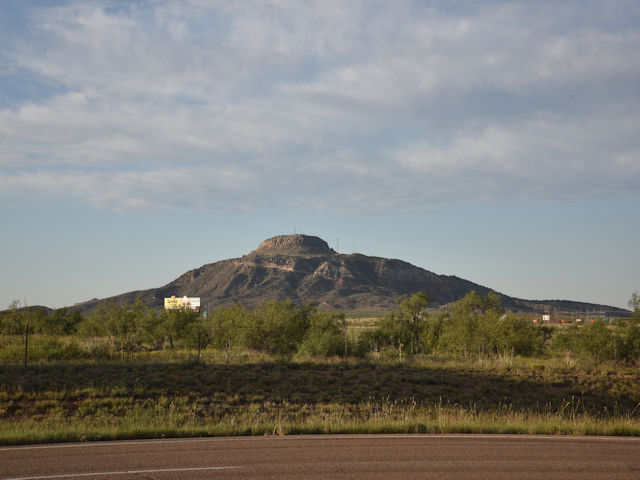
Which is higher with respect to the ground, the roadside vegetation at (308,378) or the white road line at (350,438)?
the white road line at (350,438)

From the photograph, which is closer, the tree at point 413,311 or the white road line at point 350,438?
the white road line at point 350,438

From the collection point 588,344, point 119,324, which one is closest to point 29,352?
point 119,324

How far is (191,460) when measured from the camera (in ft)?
30.1

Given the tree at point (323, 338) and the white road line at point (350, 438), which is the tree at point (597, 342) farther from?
the white road line at point (350, 438)

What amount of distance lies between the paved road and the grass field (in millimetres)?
1337

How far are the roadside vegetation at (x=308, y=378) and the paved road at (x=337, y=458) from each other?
4.79 feet

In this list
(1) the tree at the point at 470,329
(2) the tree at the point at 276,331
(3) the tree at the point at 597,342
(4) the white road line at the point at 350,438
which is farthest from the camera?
(1) the tree at the point at 470,329

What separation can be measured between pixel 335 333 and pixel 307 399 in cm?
2224

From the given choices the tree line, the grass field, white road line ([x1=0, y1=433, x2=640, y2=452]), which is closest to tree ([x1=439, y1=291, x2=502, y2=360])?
the tree line

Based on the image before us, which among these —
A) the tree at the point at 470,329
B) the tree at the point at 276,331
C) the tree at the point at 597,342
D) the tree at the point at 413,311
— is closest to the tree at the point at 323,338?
the tree at the point at 276,331

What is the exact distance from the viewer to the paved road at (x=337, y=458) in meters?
8.23

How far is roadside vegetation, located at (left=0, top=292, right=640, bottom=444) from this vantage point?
551 inches

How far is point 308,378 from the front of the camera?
30062 millimetres

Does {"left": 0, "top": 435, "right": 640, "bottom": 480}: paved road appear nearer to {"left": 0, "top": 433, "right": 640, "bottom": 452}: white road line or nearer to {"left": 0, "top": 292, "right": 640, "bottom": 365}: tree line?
{"left": 0, "top": 433, "right": 640, "bottom": 452}: white road line
